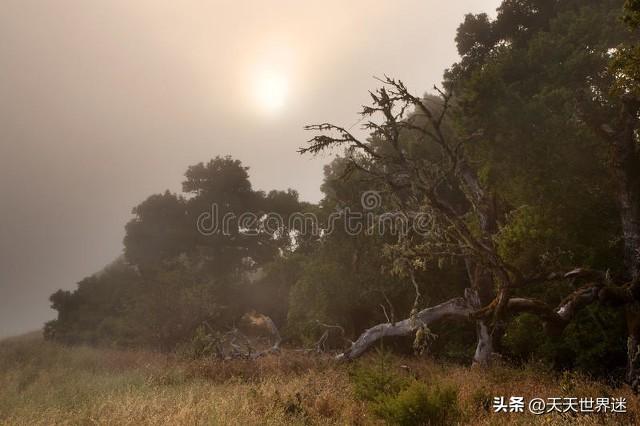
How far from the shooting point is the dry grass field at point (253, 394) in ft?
23.1

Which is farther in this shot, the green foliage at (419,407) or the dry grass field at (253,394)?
the dry grass field at (253,394)

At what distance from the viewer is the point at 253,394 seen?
29.0 feet

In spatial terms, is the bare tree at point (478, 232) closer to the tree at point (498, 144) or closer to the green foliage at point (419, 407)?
the tree at point (498, 144)

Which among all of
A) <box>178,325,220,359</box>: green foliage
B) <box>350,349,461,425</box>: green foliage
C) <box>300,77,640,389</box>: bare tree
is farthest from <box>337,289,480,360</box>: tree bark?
<box>178,325,220,359</box>: green foliage

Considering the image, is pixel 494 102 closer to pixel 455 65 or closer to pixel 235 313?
pixel 455 65

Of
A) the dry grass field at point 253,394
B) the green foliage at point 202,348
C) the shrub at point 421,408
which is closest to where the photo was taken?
the shrub at point 421,408

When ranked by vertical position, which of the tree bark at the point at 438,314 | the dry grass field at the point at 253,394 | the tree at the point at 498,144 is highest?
the tree at the point at 498,144

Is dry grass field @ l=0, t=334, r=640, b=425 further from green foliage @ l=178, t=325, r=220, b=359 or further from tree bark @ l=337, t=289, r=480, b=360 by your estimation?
green foliage @ l=178, t=325, r=220, b=359

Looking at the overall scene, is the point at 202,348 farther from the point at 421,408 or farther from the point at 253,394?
the point at 421,408

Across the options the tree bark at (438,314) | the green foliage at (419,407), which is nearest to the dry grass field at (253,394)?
the green foliage at (419,407)

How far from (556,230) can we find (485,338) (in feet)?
14.3

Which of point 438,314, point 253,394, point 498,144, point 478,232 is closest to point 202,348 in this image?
point 253,394

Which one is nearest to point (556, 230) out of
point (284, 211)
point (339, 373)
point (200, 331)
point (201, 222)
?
point (339, 373)

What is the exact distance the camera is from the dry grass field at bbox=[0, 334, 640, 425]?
7.04 m
